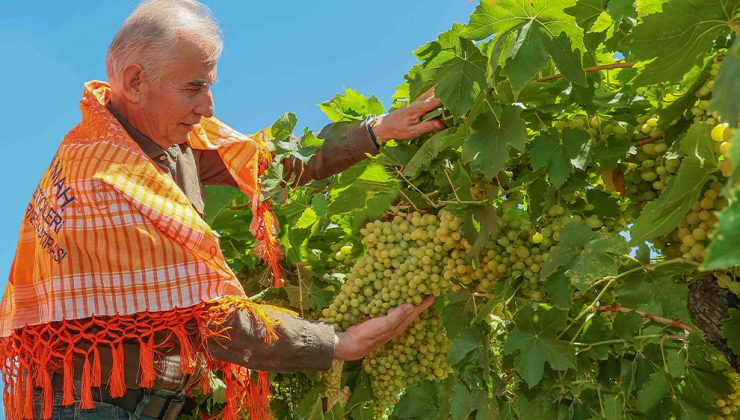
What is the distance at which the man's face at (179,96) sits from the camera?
2.61m

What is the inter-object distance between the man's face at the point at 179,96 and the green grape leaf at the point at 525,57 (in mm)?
996

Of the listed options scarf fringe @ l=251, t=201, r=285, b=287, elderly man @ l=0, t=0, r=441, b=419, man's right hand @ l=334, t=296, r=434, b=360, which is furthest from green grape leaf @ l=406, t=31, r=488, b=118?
scarf fringe @ l=251, t=201, r=285, b=287

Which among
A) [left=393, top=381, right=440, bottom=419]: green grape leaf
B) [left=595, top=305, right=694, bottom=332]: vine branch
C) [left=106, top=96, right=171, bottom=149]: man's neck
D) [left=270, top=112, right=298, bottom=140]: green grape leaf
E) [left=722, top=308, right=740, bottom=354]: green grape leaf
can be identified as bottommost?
[left=393, top=381, right=440, bottom=419]: green grape leaf

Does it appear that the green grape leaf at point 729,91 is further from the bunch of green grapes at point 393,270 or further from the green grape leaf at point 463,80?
the bunch of green grapes at point 393,270

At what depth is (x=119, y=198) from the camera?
8.30ft

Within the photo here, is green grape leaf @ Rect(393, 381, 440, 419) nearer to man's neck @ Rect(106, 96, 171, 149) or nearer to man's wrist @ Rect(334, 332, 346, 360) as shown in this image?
man's wrist @ Rect(334, 332, 346, 360)

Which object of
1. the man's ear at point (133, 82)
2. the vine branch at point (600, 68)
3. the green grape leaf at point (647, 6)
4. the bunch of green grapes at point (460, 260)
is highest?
the man's ear at point (133, 82)

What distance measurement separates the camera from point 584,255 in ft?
7.13

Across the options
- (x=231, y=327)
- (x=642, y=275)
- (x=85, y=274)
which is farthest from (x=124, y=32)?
(x=642, y=275)

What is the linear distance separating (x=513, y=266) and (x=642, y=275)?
1.21ft

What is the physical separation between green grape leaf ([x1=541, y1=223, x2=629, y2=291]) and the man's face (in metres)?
1.18

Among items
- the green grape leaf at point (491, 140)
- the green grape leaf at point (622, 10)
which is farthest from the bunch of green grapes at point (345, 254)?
the green grape leaf at point (622, 10)

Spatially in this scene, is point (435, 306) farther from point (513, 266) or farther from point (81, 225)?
point (81, 225)

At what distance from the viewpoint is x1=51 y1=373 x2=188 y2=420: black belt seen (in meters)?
2.61
